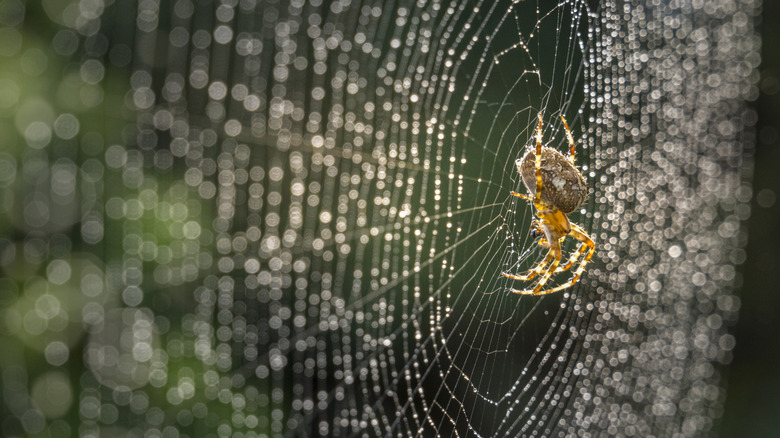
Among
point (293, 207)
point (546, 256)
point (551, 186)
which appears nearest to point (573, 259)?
point (546, 256)

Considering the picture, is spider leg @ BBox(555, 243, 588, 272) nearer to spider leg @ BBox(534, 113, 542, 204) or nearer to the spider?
the spider

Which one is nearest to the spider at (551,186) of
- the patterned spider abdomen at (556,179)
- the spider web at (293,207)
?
the patterned spider abdomen at (556,179)

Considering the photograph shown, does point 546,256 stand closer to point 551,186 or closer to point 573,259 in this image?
point 573,259

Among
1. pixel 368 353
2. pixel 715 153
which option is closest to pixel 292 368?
pixel 368 353

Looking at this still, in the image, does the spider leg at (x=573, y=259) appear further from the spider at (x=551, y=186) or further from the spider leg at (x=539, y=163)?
the spider leg at (x=539, y=163)

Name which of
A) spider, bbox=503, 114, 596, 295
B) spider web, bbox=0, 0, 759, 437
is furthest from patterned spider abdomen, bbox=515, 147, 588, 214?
spider web, bbox=0, 0, 759, 437

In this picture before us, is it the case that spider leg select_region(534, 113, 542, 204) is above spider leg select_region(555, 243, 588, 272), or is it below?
above

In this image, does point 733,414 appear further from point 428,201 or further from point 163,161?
point 163,161
